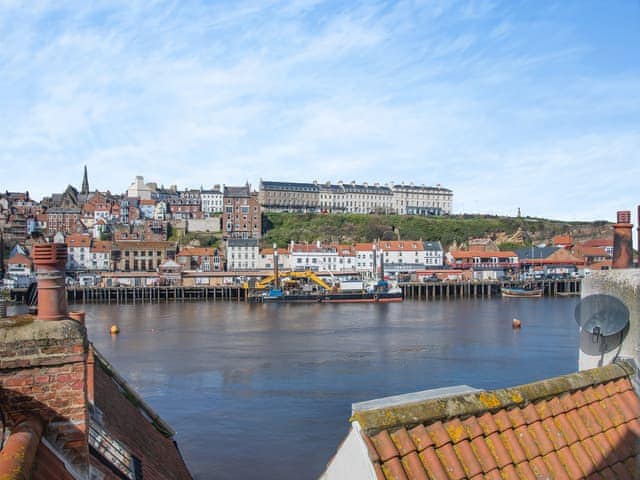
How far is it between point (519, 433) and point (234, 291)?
261 ft

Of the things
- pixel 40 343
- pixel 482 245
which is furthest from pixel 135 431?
pixel 482 245

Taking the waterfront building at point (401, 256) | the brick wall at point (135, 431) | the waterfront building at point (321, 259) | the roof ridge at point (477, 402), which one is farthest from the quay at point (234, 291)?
the roof ridge at point (477, 402)

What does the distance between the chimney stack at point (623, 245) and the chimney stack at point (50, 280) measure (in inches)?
213

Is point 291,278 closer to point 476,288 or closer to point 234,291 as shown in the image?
point 234,291

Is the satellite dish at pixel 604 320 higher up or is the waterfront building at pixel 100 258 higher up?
the satellite dish at pixel 604 320

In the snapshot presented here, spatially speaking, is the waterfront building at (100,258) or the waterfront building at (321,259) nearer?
the waterfront building at (100,258)

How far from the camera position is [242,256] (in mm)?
94125

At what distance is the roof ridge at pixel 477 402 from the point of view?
10.6 feet

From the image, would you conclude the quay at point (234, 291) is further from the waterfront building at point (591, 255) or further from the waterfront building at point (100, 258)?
the waterfront building at point (591, 255)

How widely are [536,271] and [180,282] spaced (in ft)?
183

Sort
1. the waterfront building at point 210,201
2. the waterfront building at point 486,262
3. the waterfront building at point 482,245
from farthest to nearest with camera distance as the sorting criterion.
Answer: the waterfront building at point 210,201 → the waterfront building at point 482,245 → the waterfront building at point 486,262

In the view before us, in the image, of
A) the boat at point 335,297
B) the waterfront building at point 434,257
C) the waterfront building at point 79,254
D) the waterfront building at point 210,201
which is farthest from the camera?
the waterfront building at point 210,201

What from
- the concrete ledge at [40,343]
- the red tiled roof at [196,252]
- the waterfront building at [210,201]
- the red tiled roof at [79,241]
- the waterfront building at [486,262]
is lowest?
the waterfront building at [486,262]

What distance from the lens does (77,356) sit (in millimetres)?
4367
